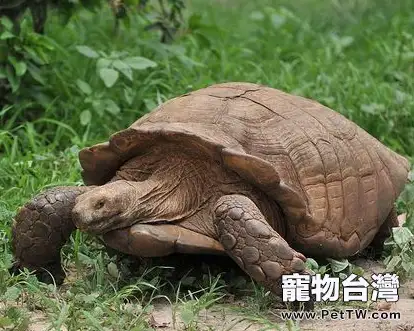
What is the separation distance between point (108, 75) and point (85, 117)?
1.13 ft

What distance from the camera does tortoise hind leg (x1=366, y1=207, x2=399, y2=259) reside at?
4891 mm

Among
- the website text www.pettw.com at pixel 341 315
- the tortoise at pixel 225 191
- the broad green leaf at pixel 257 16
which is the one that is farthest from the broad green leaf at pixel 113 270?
the broad green leaf at pixel 257 16

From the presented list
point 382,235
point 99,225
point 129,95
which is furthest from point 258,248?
point 129,95

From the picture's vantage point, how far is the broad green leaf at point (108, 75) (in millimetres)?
5984

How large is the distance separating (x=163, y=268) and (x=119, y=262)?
0.22 meters

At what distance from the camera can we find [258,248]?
382cm

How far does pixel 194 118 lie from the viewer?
4227 millimetres

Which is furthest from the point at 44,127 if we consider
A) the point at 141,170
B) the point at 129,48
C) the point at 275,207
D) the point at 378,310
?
the point at 378,310

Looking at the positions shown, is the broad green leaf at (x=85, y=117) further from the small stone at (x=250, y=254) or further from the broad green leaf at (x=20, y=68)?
the small stone at (x=250, y=254)

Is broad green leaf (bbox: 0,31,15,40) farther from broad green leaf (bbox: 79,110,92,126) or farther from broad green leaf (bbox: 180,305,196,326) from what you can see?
broad green leaf (bbox: 180,305,196,326)

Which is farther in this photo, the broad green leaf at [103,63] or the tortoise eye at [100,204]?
the broad green leaf at [103,63]

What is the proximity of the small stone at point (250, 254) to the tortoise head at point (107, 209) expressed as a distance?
1.61 ft

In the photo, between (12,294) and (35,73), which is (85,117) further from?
(12,294)

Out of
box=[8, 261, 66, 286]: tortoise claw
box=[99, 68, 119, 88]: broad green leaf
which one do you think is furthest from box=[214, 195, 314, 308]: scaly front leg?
box=[99, 68, 119, 88]: broad green leaf
